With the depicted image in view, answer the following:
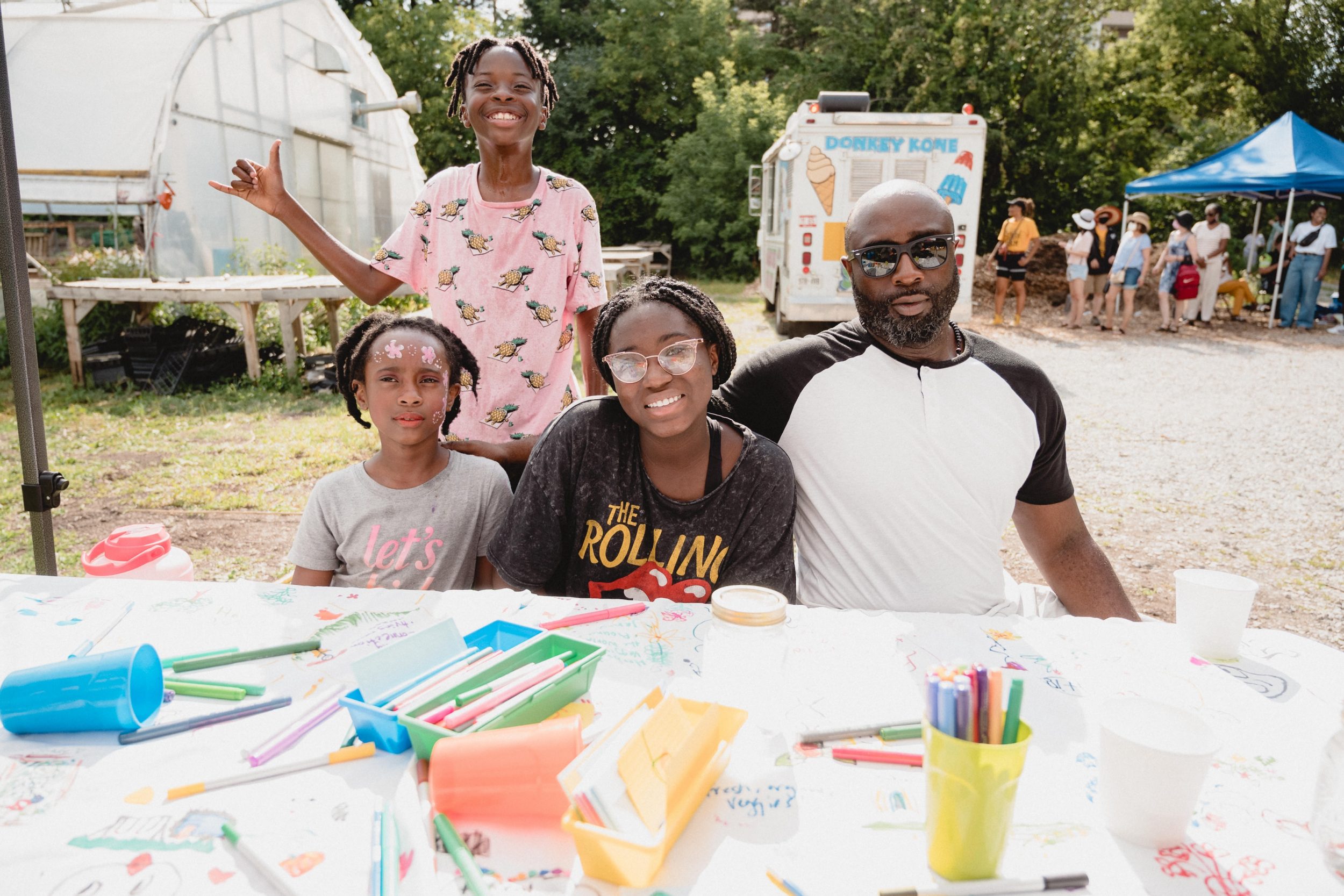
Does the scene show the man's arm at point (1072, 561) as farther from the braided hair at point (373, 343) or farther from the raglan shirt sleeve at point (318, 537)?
the raglan shirt sleeve at point (318, 537)

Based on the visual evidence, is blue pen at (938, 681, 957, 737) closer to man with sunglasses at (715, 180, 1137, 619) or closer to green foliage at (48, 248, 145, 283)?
man with sunglasses at (715, 180, 1137, 619)

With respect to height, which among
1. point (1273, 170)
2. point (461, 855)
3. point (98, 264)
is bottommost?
point (461, 855)

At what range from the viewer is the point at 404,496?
7.80 ft

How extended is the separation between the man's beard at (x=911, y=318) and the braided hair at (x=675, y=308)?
17.5 inches

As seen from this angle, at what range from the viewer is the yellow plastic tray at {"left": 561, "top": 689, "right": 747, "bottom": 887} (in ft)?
3.20

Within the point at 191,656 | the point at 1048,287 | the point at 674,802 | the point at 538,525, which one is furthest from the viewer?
the point at 1048,287

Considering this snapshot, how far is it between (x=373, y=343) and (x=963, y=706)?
6.73 ft

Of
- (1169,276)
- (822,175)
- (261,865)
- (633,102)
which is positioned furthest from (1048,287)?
(261,865)

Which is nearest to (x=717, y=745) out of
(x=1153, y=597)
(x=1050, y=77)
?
(x=1153, y=597)

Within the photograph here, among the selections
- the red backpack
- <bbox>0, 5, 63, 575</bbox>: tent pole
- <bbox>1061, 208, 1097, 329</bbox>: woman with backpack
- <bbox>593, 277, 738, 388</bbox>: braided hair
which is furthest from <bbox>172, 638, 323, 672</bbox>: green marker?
the red backpack

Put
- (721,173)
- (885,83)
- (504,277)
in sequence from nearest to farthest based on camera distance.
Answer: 1. (504,277)
2. (885,83)
3. (721,173)

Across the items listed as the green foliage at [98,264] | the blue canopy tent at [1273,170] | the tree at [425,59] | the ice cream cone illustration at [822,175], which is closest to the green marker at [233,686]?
the ice cream cone illustration at [822,175]

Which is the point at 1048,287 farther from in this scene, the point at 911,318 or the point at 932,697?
the point at 932,697

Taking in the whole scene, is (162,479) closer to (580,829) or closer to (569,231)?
(569,231)
